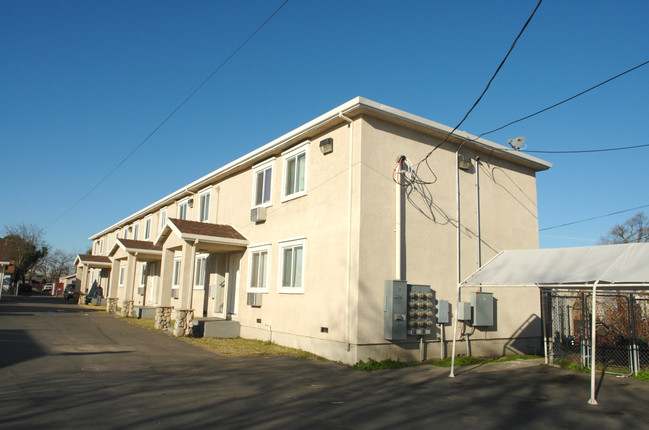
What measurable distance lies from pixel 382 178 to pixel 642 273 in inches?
227

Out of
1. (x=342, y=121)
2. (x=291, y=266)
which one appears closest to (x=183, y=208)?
(x=291, y=266)

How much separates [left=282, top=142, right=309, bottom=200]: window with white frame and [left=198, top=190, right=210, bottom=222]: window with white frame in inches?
258

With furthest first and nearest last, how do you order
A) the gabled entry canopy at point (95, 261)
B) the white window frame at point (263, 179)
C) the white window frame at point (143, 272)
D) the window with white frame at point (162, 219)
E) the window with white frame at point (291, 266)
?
the gabled entry canopy at point (95, 261), the white window frame at point (143, 272), the window with white frame at point (162, 219), the white window frame at point (263, 179), the window with white frame at point (291, 266)

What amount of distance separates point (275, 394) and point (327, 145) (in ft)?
22.1

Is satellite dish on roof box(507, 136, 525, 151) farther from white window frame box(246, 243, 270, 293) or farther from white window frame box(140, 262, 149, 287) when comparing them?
white window frame box(140, 262, 149, 287)

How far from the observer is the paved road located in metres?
6.20

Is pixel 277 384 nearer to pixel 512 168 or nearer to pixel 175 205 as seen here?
pixel 512 168

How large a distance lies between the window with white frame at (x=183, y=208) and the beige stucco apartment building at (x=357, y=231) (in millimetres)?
4764

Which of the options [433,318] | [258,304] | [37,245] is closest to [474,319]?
[433,318]

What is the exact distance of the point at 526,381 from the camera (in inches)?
389

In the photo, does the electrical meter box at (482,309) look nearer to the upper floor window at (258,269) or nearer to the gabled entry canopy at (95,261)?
the upper floor window at (258,269)

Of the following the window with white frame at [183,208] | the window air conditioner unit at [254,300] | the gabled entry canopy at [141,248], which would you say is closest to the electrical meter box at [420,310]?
the window air conditioner unit at [254,300]

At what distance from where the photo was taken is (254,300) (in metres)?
14.9

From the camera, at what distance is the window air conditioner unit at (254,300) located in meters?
14.8
